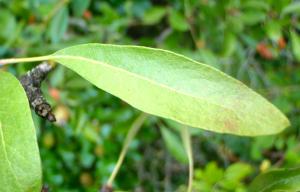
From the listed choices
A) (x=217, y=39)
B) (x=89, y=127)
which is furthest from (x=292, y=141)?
(x=89, y=127)

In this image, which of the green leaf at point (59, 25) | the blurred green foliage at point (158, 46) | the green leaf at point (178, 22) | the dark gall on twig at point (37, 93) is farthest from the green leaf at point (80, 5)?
the dark gall on twig at point (37, 93)

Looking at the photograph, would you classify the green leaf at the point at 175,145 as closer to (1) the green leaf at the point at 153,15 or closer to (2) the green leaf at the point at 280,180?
(1) the green leaf at the point at 153,15

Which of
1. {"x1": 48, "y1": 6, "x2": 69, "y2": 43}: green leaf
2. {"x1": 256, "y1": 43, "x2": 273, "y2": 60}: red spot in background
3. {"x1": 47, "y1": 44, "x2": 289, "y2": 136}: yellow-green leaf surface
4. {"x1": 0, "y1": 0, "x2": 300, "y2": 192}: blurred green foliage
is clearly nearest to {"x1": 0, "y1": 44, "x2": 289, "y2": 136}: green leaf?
{"x1": 47, "y1": 44, "x2": 289, "y2": 136}: yellow-green leaf surface

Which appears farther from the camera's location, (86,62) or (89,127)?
(89,127)

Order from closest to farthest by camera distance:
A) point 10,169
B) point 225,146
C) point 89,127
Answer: point 10,169 < point 89,127 < point 225,146

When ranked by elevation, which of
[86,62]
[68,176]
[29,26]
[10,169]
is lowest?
[68,176]

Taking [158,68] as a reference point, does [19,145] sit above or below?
below

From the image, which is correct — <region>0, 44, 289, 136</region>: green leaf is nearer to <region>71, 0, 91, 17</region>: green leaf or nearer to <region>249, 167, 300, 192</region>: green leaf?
<region>249, 167, 300, 192</region>: green leaf

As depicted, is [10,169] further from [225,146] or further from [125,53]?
[225,146]

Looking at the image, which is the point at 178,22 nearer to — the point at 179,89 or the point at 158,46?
the point at 158,46
